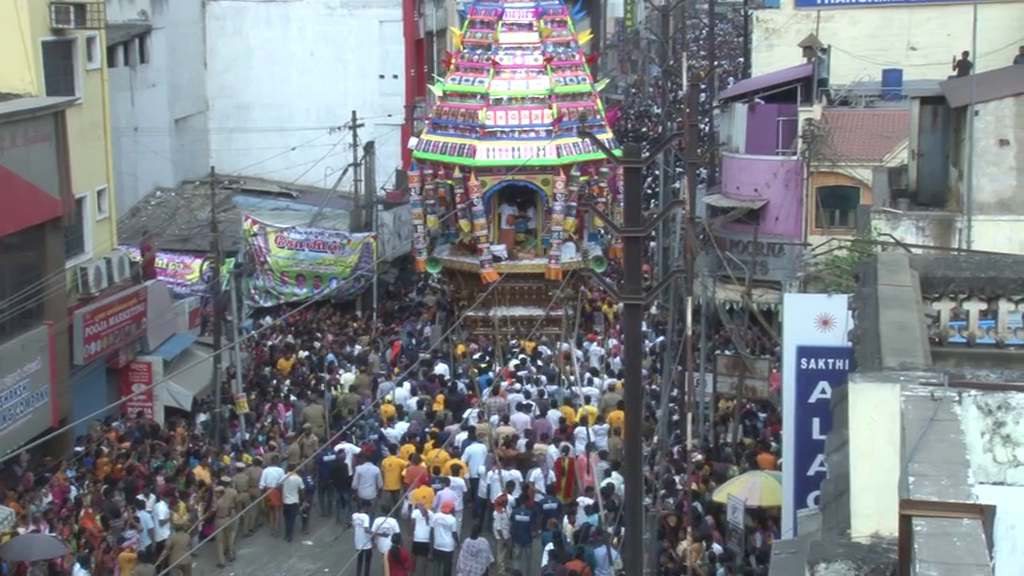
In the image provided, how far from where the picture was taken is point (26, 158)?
22.0 m

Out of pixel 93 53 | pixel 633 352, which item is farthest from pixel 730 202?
pixel 633 352

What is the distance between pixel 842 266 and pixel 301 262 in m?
15.8

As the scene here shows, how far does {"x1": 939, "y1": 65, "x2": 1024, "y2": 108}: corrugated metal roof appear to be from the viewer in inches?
680

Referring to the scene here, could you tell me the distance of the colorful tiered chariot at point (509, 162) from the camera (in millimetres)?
28797

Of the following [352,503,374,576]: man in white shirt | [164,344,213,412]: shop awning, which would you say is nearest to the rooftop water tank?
[164,344,213,412]: shop awning

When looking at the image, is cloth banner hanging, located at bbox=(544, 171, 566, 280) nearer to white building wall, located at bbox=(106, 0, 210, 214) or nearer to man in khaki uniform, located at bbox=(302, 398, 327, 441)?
man in khaki uniform, located at bbox=(302, 398, 327, 441)

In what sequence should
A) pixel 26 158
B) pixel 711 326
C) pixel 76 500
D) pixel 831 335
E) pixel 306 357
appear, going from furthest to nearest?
pixel 711 326
pixel 306 357
pixel 26 158
pixel 76 500
pixel 831 335

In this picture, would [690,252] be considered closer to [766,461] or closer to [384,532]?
[766,461]

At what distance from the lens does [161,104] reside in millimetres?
36188

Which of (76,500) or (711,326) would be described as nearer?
(76,500)

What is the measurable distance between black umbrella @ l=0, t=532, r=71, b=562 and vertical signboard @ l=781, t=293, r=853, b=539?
6759mm

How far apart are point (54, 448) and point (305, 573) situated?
19.6 feet

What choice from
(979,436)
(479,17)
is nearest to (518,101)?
(479,17)

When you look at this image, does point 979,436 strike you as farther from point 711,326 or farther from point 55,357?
point 711,326
